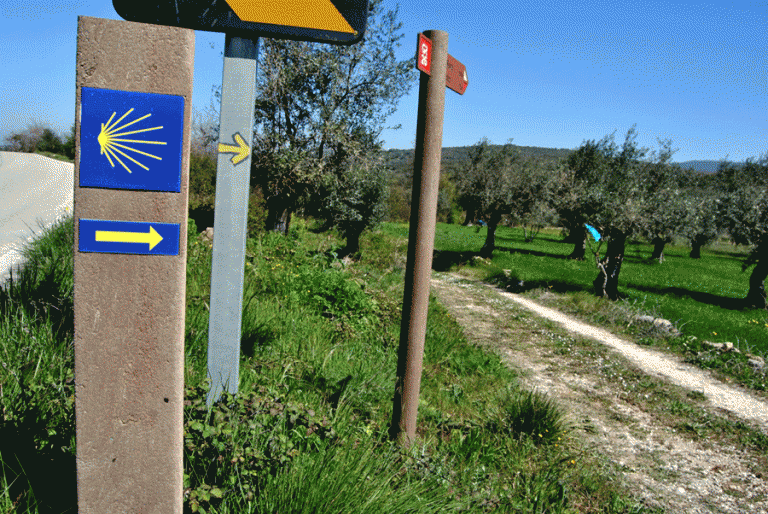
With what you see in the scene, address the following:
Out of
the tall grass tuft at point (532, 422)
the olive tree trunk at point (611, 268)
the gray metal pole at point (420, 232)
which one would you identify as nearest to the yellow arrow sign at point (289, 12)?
the gray metal pole at point (420, 232)

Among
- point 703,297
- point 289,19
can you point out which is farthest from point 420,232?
point 703,297

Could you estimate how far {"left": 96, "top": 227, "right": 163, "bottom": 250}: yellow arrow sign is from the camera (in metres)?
1.50

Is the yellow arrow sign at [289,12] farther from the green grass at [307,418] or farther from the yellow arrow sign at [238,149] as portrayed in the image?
the green grass at [307,418]

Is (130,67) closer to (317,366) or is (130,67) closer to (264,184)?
(317,366)

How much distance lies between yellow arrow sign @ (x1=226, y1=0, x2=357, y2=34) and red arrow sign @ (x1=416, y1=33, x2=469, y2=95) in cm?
120

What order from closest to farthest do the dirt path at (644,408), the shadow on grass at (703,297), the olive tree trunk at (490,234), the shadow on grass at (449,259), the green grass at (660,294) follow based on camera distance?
the dirt path at (644,408)
the green grass at (660,294)
the shadow on grass at (703,297)
the shadow on grass at (449,259)
the olive tree trunk at (490,234)

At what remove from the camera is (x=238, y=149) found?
84.3 inches

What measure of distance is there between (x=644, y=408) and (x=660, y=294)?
14390 mm

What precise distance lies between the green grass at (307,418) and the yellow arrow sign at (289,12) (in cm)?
164

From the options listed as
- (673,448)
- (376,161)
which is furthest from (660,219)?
(673,448)

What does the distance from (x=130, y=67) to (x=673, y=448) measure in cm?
678

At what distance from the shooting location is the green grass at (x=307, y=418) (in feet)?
6.46

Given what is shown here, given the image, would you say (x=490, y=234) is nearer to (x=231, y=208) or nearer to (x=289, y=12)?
(x=231, y=208)

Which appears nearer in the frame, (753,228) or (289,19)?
(289,19)
